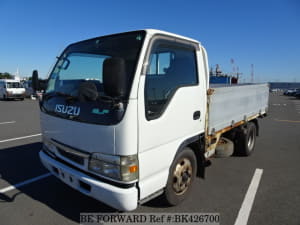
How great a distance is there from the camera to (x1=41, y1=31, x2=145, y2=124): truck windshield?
2102mm

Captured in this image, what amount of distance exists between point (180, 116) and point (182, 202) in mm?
1304

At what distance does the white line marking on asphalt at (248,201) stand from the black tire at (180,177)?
734 millimetres

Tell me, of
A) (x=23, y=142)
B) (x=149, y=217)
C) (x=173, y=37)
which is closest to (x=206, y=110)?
(x=173, y=37)

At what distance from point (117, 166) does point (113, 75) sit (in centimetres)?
89

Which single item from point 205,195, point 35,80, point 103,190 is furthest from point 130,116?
point 35,80

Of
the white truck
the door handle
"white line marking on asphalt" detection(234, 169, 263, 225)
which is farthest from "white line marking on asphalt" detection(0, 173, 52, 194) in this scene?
"white line marking on asphalt" detection(234, 169, 263, 225)

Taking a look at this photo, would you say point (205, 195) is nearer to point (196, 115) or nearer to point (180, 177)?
point (180, 177)

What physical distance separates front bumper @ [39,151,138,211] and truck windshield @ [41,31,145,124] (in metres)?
0.63

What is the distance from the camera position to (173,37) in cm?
254

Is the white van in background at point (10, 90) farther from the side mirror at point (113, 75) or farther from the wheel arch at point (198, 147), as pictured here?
the side mirror at point (113, 75)

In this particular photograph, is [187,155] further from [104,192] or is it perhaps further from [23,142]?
[23,142]

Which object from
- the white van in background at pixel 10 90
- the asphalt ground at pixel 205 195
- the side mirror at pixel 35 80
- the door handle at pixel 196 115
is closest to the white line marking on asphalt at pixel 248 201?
the asphalt ground at pixel 205 195

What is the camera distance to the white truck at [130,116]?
78.4 inches

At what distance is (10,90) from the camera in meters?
21.1
